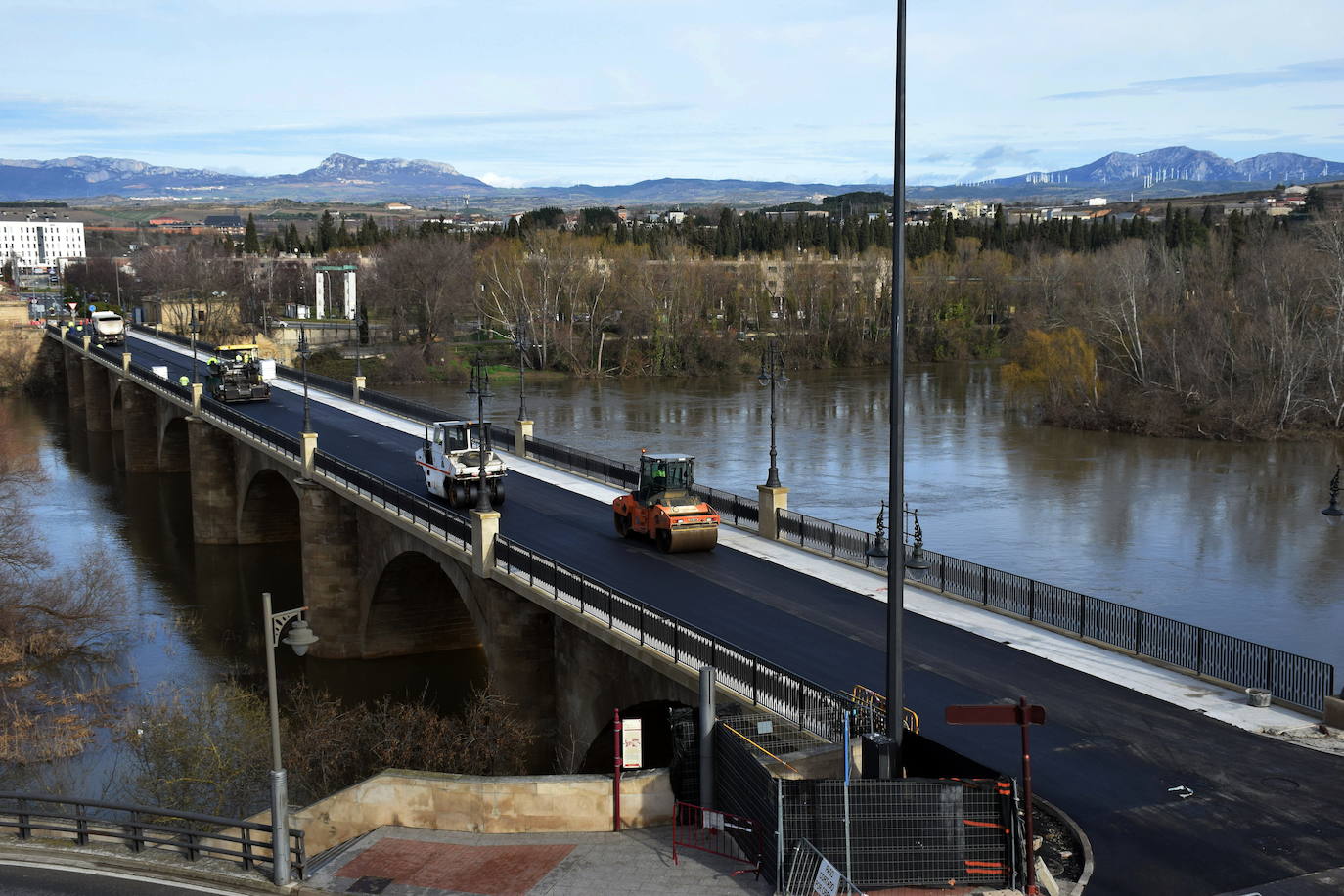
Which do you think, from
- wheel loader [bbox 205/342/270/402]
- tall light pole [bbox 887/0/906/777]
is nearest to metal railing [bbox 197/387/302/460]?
wheel loader [bbox 205/342/270/402]

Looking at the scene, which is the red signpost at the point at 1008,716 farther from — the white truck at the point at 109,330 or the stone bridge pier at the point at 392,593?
the white truck at the point at 109,330

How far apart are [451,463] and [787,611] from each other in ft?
44.6

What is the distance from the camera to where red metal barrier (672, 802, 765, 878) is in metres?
14.9

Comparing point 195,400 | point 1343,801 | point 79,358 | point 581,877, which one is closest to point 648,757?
point 581,877

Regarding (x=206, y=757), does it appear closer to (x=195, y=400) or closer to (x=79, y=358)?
(x=195, y=400)

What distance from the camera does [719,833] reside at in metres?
15.6

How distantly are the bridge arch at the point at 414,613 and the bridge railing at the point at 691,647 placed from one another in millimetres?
11323

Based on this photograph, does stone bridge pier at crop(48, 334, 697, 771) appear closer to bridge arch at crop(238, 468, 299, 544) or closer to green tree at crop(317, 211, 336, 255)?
bridge arch at crop(238, 468, 299, 544)

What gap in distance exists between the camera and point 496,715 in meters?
26.7

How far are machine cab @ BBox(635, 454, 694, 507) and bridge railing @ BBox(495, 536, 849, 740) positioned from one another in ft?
14.7

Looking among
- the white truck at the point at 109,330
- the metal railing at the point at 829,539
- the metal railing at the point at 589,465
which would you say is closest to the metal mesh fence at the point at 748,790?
the metal railing at the point at 829,539

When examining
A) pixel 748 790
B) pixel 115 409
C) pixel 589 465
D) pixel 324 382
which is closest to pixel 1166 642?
pixel 748 790

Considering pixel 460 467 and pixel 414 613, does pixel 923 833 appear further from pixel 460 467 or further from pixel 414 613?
pixel 414 613

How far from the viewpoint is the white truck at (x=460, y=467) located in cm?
3547
